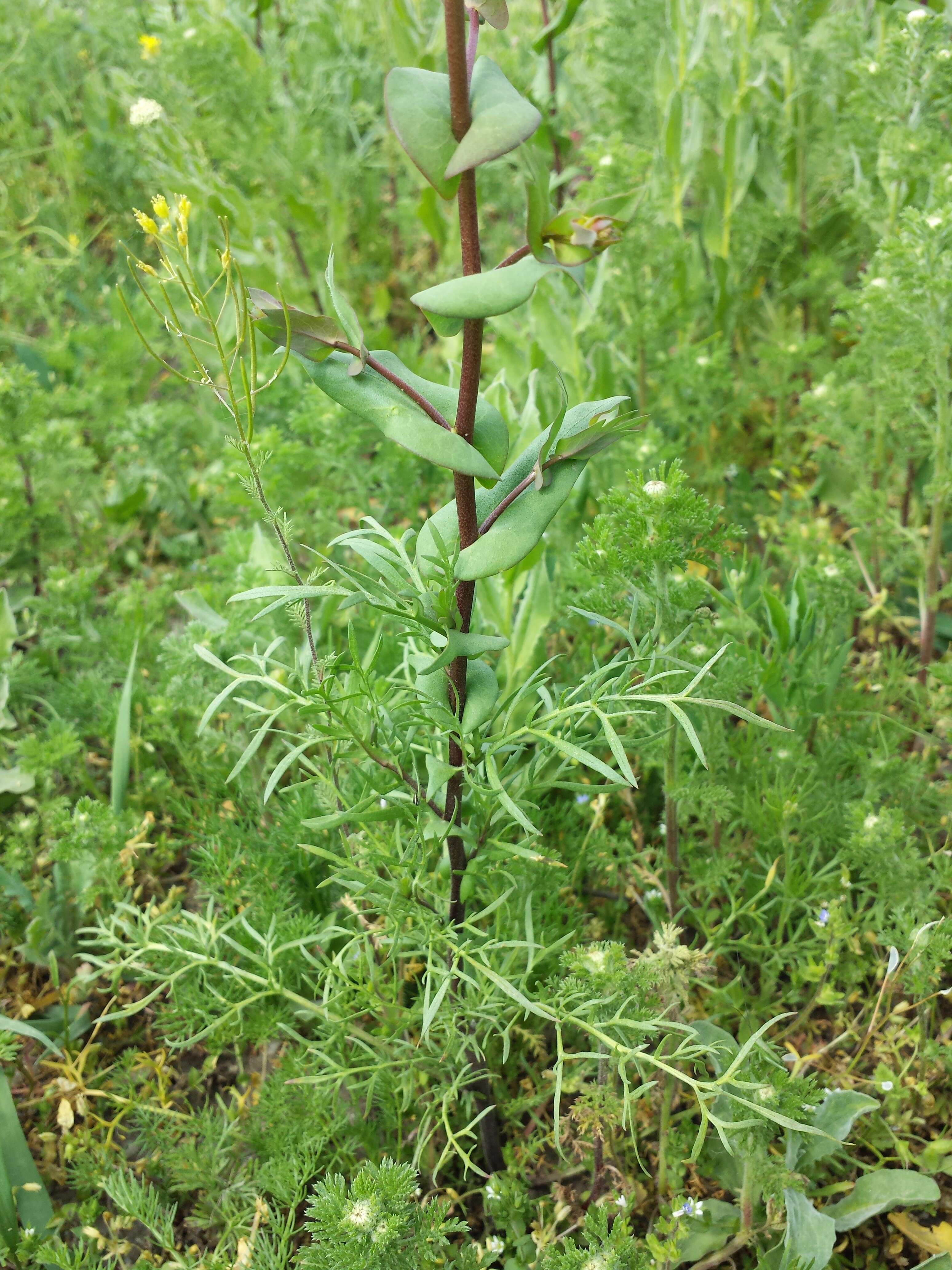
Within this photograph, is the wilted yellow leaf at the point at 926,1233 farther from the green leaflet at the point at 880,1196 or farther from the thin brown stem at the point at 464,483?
the thin brown stem at the point at 464,483

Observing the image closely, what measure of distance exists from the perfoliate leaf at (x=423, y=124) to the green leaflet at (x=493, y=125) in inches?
0.5

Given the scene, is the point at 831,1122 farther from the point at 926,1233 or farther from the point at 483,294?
the point at 483,294

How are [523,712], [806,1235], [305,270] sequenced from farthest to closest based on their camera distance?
1. [305,270]
2. [523,712]
3. [806,1235]

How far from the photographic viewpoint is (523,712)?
1.75m

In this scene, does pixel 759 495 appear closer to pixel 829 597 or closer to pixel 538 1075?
pixel 829 597

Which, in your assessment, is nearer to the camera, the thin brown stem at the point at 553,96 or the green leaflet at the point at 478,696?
the green leaflet at the point at 478,696

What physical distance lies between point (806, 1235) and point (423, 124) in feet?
4.21

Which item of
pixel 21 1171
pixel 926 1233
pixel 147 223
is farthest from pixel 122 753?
pixel 926 1233

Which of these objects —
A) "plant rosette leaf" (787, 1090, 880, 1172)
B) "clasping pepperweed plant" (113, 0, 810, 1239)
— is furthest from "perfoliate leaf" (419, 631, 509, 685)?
"plant rosette leaf" (787, 1090, 880, 1172)

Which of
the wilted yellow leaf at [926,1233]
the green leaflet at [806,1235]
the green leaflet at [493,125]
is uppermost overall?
the green leaflet at [493,125]

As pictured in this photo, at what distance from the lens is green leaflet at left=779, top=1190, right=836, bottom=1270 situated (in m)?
1.16

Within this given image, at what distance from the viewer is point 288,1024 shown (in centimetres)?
148

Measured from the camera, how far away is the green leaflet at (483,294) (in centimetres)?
81

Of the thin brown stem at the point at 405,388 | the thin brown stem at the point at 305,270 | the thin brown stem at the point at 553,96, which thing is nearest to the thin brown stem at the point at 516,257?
the thin brown stem at the point at 405,388
